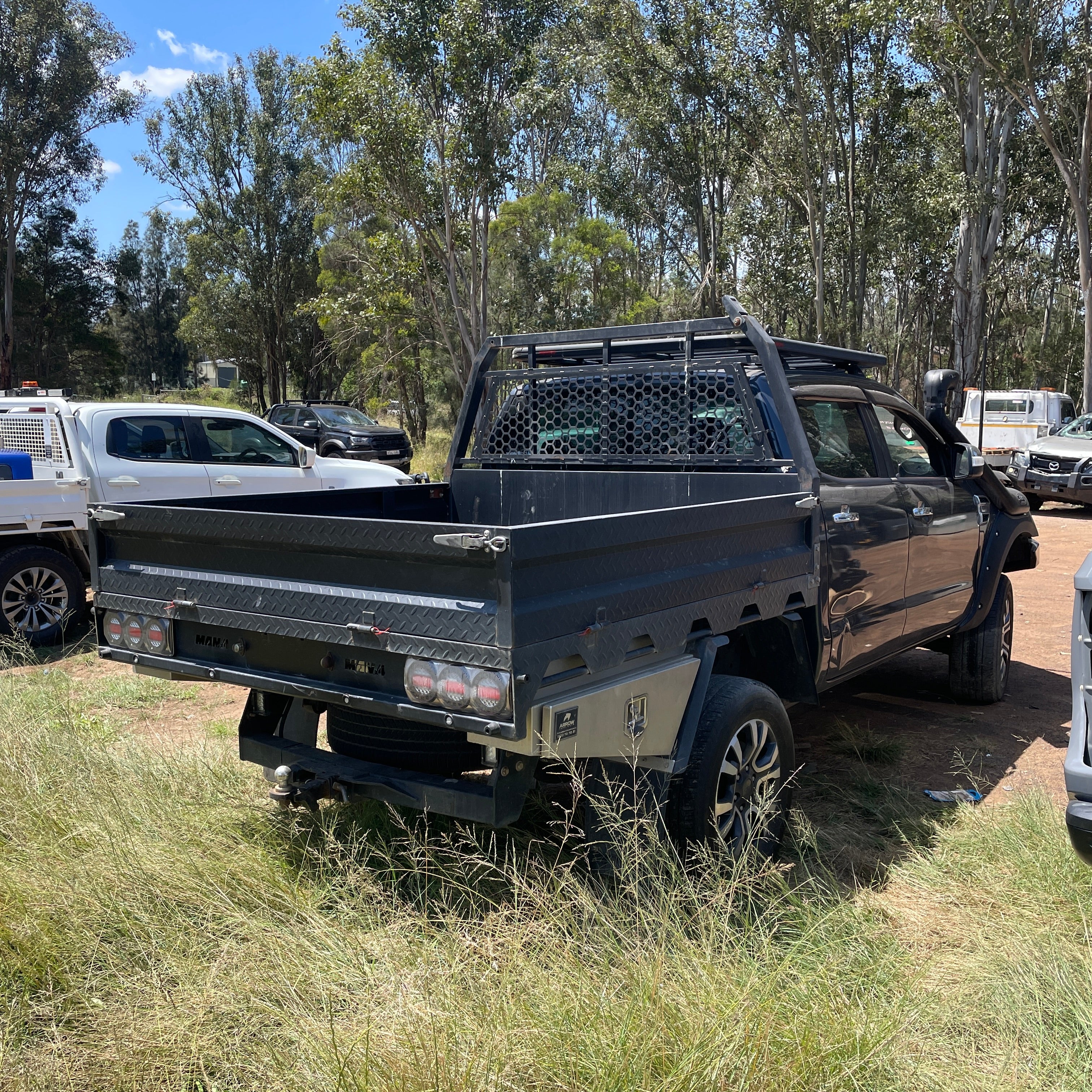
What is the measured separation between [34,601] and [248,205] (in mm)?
32848

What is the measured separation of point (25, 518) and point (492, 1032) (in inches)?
268

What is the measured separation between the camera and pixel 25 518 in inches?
313

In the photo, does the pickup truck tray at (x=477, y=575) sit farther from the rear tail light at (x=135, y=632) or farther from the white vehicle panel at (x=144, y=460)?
the white vehicle panel at (x=144, y=460)

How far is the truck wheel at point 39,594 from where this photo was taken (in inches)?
312

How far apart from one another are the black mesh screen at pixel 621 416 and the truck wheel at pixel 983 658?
259 cm

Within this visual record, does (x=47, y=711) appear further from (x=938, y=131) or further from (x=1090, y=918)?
(x=938, y=131)

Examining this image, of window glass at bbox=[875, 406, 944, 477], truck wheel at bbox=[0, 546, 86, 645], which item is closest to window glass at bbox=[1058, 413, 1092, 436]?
window glass at bbox=[875, 406, 944, 477]

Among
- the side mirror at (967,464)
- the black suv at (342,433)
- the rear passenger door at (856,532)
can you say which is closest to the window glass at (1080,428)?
the black suv at (342,433)

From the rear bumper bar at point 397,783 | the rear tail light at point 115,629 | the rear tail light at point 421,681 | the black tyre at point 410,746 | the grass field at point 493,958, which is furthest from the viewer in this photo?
the rear tail light at point 115,629

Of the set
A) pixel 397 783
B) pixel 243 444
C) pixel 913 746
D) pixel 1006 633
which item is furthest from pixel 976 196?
pixel 397 783

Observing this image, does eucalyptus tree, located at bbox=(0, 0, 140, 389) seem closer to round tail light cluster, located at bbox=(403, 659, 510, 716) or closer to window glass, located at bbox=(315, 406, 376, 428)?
window glass, located at bbox=(315, 406, 376, 428)

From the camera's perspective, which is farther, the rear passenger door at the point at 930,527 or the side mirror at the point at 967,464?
the side mirror at the point at 967,464

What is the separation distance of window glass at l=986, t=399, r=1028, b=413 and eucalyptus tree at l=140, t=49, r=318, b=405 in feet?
73.6

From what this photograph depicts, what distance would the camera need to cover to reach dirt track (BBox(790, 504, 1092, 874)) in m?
4.61
